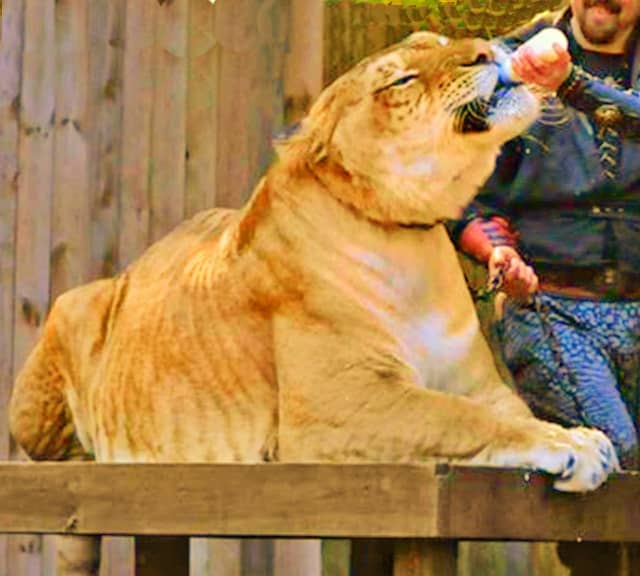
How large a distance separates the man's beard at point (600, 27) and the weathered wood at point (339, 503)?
1.39 m

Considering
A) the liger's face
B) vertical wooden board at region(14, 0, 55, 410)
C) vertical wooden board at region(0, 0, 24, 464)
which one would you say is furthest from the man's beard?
vertical wooden board at region(0, 0, 24, 464)

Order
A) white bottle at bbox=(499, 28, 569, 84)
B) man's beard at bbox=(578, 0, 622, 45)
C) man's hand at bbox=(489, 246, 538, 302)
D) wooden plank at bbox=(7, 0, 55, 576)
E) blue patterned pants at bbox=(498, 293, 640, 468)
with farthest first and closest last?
wooden plank at bbox=(7, 0, 55, 576) → man's beard at bbox=(578, 0, 622, 45) → blue patterned pants at bbox=(498, 293, 640, 468) → man's hand at bbox=(489, 246, 538, 302) → white bottle at bbox=(499, 28, 569, 84)

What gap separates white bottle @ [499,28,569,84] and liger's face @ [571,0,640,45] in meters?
0.31

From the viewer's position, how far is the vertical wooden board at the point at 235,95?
7109 mm

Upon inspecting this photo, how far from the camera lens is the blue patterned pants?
566 cm

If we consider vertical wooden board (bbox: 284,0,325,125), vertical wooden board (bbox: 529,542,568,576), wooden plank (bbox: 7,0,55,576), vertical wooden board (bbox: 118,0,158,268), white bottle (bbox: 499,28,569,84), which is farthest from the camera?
wooden plank (bbox: 7,0,55,576)

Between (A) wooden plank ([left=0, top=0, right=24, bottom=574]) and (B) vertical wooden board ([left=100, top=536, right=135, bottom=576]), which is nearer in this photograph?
(B) vertical wooden board ([left=100, top=536, right=135, bottom=576])

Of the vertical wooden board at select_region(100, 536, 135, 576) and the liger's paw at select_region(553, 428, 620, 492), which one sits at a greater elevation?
the liger's paw at select_region(553, 428, 620, 492)

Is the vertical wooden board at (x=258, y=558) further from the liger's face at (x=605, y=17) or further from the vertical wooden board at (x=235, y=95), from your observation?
the liger's face at (x=605, y=17)

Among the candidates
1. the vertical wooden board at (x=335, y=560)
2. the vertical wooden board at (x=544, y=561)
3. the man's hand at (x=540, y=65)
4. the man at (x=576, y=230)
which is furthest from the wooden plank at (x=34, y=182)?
the man's hand at (x=540, y=65)

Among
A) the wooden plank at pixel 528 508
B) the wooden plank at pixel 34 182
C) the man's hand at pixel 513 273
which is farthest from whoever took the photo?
the wooden plank at pixel 34 182

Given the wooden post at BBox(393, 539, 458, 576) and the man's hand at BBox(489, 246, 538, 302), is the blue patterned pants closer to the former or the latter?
the man's hand at BBox(489, 246, 538, 302)

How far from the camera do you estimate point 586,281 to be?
230 inches

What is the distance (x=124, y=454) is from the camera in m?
5.51
